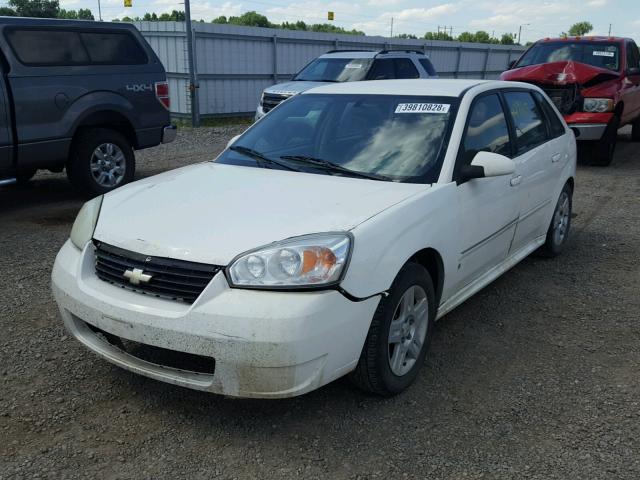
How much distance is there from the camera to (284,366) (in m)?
2.63

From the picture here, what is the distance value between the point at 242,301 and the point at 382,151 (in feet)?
5.10

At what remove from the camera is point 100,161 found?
7590mm

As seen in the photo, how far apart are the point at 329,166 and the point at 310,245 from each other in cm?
112

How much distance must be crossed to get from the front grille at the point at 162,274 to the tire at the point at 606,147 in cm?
932

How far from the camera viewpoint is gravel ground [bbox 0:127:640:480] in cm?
272

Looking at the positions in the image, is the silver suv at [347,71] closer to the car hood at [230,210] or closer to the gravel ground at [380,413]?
the gravel ground at [380,413]

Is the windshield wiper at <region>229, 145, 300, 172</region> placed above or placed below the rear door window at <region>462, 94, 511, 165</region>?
below

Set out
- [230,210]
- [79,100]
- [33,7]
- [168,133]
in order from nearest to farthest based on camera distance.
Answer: [230,210] → [79,100] → [168,133] → [33,7]

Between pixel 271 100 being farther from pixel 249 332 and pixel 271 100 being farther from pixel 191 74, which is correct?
pixel 249 332

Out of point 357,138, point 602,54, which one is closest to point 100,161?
point 357,138

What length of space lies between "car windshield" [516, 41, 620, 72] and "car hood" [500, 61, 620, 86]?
0.69 metres

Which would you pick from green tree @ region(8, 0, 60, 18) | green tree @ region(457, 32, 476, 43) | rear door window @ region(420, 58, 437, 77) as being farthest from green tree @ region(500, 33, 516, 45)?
rear door window @ region(420, 58, 437, 77)

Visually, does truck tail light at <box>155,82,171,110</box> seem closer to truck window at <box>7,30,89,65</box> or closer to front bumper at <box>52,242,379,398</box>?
truck window at <box>7,30,89,65</box>

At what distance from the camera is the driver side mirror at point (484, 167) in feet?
11.9
